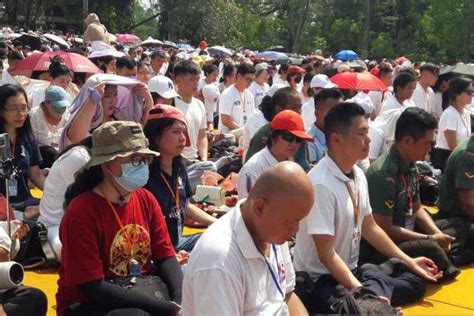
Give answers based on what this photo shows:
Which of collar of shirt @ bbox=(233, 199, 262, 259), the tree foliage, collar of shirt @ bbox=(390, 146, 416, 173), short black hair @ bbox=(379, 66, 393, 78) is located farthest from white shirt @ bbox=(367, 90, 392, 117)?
the tree foliage

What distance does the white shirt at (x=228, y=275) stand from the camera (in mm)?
2518

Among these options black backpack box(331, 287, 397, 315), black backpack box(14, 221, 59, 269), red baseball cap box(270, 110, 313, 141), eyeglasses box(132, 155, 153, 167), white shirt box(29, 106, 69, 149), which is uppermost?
red baseball cap box(270, 110, 313, 141)

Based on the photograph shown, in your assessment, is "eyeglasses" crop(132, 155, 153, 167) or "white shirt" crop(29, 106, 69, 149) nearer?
"eyeglasses" crop(132, 155, 153, 167)

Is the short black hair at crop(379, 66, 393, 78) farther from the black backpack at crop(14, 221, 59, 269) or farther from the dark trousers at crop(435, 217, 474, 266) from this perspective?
the black backpack at crop(14, 221, 59, 269)

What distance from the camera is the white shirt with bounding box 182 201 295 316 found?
252 cm

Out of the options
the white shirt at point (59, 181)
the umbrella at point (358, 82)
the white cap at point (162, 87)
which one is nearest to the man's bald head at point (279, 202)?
the white shirt at point (59, 181)

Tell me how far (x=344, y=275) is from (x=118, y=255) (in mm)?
1345

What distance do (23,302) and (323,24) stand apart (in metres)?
45.8

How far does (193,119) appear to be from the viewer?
26.6ft

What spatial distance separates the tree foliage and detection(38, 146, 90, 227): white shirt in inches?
1320

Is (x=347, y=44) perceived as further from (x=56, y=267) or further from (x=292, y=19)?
(x=56, y=267)

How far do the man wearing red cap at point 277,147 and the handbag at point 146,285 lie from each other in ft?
5.11

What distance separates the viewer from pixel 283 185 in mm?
2551

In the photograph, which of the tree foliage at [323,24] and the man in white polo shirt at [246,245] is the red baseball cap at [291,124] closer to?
the man in white polo shirt at [246,245]
